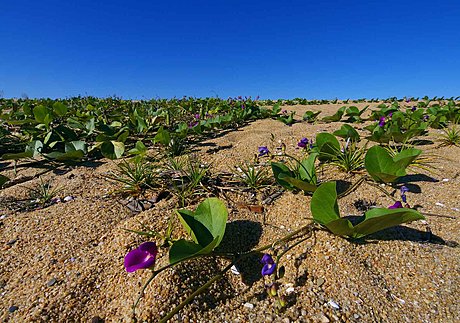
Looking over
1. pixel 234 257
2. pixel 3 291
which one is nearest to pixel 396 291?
pixel 234 257

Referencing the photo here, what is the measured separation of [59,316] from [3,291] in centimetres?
30

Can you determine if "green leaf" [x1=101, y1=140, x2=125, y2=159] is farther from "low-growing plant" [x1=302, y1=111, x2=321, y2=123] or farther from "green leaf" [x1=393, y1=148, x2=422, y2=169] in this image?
"low-growing plant" [x1=302, y1=111, x2=321, y2=123]

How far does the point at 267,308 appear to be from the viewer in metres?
1.01

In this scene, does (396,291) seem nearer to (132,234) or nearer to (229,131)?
(132,234)

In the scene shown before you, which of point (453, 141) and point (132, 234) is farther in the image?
point (453, 141)

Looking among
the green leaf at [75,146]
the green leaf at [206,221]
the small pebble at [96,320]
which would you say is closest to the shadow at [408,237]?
the green leaf at [206,221]

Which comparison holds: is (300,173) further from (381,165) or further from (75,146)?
(75,146)

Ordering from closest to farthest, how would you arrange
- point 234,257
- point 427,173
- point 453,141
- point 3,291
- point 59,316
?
point 59,316 < point 3,291 < point 234,257 < point 427,173 < point 453,141

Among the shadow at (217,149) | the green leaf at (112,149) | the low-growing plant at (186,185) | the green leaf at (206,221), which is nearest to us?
the green leaf at (206,221)

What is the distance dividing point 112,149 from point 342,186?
5.90ft

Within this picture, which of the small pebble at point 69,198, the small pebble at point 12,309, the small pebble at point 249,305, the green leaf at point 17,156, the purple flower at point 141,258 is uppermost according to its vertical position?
the green leaf at point 17,156

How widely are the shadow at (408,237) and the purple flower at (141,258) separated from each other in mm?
842

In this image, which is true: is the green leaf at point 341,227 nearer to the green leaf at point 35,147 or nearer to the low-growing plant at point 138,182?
the low-growing plant at point 138,182

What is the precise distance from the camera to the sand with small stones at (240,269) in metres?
0.98
